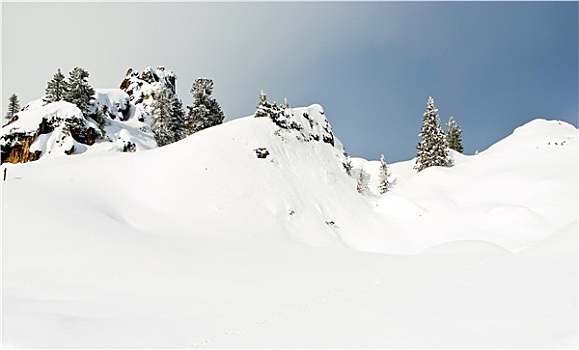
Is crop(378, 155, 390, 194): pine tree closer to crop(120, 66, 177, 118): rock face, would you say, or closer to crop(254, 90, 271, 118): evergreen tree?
crop(254, 90, 271, 118): evergreen tree

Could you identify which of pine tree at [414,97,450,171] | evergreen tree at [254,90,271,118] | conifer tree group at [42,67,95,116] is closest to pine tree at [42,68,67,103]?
conifer tree group at [42,67,95,116]

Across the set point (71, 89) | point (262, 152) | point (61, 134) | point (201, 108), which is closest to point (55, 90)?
point (71, 89)

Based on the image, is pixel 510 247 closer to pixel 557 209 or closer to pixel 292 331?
pixel 557 209

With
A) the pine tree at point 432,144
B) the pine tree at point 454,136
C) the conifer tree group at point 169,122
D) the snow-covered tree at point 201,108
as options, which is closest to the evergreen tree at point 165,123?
the conifer tree group at point 169,122

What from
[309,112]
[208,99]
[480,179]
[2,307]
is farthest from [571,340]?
[208,99]

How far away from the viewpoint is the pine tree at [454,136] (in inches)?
2406

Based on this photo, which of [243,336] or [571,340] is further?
[243,336]

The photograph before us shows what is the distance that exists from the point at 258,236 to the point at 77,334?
14120mm

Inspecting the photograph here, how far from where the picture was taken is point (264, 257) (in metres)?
14.1

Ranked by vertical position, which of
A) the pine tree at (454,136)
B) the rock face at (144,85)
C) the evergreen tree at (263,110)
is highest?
the rock face at (144,85)

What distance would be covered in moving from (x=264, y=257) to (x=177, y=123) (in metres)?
36.3

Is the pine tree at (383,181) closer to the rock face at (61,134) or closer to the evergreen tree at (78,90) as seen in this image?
the rock face at (61,134)

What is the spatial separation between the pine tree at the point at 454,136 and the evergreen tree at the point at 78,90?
185 feet

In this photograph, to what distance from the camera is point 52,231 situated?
1255 cm
